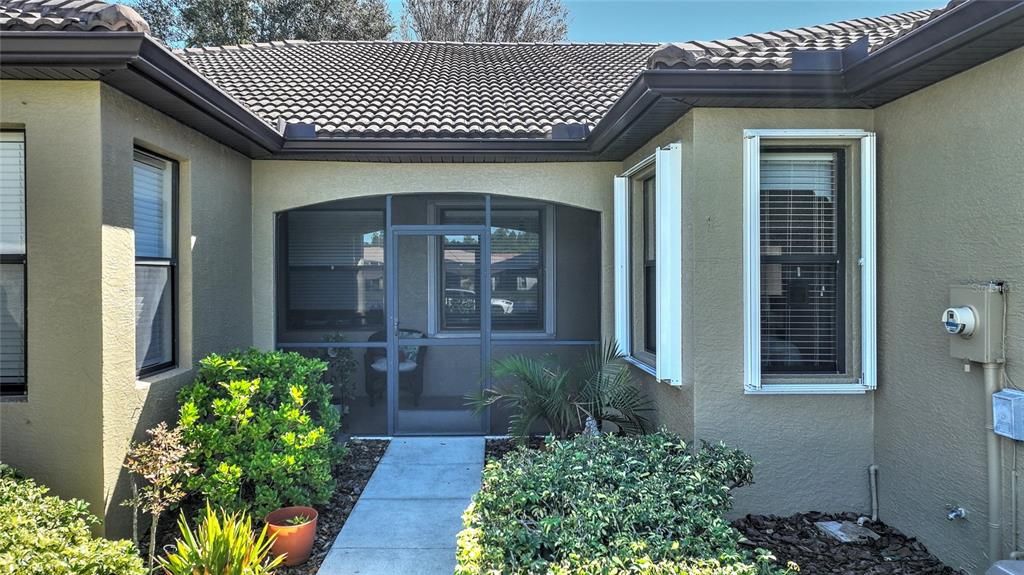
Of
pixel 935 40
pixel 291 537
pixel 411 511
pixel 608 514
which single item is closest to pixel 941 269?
pixel 935 40

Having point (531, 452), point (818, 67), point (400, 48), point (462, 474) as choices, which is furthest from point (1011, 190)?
point (400, 48)

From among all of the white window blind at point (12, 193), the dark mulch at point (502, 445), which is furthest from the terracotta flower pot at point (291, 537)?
the white window blind at point (12, 193)

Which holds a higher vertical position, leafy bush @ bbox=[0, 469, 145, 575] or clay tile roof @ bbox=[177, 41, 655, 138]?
clay tile roof @ bbox=[177, 41, 655, 138]

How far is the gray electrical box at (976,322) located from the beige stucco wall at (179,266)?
5484 mm

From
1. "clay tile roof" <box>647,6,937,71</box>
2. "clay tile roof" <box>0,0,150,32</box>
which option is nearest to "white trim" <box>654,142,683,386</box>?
"clay tile roof" <box>647,6,937,71</box>

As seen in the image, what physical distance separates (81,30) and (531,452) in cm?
392

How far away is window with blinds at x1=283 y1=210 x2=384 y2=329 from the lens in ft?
23.9

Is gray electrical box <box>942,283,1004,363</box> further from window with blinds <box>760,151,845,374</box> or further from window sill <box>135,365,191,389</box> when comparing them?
window sill <box>135,365,191,389</box>

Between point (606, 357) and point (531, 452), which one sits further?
point (606, 357)

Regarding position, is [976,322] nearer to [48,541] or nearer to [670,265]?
[670,265]

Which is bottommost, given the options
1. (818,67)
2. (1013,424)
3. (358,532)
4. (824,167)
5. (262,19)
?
(358,532)

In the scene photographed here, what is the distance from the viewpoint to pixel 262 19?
20.4m

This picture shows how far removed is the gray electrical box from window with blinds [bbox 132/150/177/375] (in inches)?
223

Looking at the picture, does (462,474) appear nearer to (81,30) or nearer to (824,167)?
(824,167)
